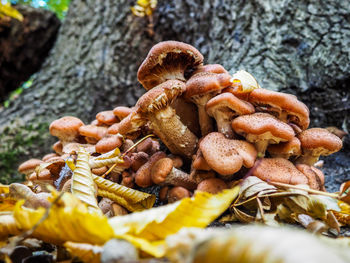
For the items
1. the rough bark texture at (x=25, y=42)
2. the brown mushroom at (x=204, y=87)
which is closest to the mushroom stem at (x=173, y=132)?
the brown mushroom at (x=204, y=87)

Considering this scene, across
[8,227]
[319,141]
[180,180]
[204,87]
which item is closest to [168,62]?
[204,87]

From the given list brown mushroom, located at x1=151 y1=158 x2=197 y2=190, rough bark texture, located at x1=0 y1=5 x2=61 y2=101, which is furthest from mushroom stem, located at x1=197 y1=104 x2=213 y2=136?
rough bark texture, located at x1=0 y1=5 x2=61 y2=101

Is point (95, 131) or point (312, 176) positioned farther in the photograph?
point (95, 131)

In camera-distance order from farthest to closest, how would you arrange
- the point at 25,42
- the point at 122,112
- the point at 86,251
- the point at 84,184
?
the point at 25,42, the point at 122,112, the point at 84,184, the point at 86,251

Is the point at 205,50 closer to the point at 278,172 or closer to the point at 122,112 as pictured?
the point at 122,112

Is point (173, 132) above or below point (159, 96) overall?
below

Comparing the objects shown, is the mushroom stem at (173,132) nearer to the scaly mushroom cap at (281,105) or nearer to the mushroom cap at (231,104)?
the mushroom cap at (231,104)
